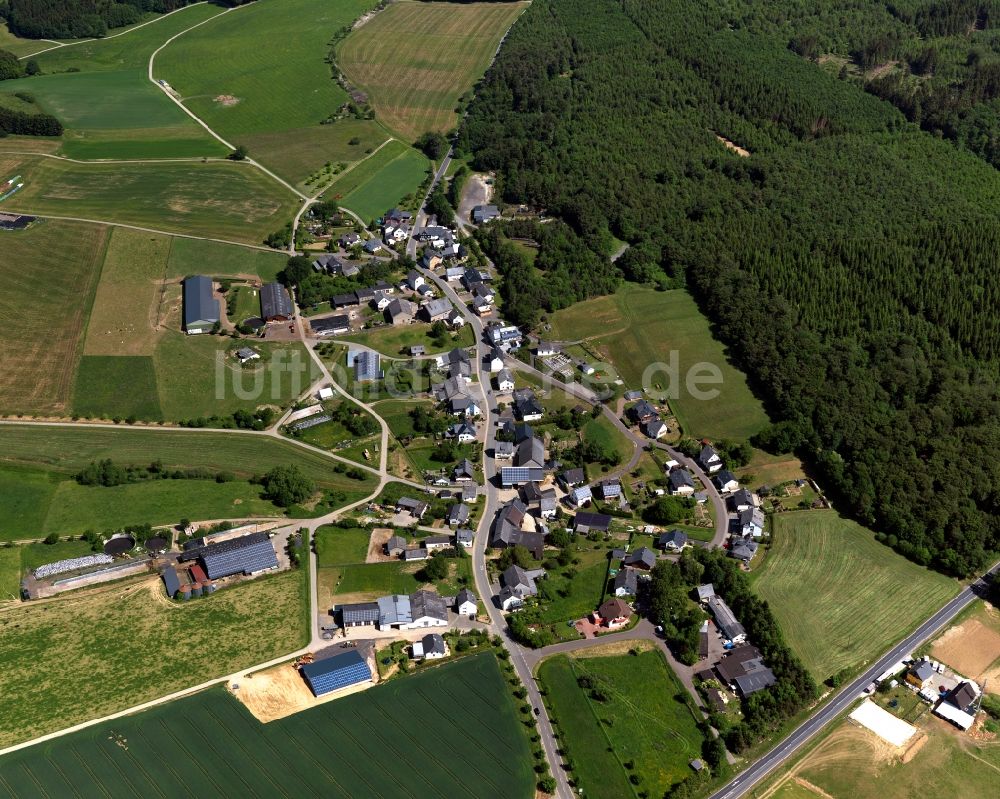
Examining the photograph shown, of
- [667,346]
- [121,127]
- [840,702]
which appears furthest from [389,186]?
[840,702]

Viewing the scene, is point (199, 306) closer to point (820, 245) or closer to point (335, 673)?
point (335, 673)

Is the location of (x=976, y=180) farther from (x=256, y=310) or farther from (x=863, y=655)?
(x=256, y=310)

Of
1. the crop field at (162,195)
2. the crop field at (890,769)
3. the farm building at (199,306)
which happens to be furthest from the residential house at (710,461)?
the crop field at (162,195)

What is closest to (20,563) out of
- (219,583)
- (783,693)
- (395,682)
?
(219,583)

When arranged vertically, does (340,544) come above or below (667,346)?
below

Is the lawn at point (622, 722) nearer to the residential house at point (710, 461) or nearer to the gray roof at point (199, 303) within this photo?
the residential house at point (710, 461)
